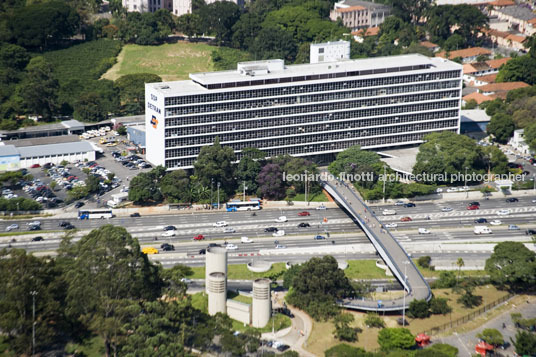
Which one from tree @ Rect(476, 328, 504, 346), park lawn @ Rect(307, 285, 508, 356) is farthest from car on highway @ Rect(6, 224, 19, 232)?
tree @ Rect(476, 328, 504, 346)

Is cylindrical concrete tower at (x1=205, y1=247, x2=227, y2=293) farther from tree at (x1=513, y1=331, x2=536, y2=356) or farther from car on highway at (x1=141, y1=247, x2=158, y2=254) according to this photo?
tree at (x1=513, y1=331, x2=536, y2=356)

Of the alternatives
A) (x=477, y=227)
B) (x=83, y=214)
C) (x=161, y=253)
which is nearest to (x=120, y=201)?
(x=83, y=214)

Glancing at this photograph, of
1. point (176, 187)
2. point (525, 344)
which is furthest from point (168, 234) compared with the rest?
point (525, 344)

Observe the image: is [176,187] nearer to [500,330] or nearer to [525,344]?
[500,330]

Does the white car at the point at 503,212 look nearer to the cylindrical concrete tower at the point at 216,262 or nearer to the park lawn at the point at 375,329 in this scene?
the park lawn at the point at 375,329

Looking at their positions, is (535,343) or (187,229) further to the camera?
(187,229)

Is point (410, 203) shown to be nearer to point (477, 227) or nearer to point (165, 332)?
point (477, 227)
